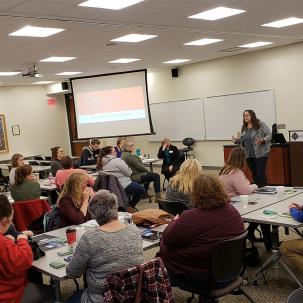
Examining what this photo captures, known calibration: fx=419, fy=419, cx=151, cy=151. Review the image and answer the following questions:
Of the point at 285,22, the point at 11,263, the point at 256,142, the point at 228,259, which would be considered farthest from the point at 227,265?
the point at 285,22

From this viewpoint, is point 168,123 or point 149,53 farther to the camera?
point 168,123

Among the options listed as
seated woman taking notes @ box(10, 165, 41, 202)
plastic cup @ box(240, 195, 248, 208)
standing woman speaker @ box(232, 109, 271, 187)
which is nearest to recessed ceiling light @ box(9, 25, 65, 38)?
seated woman taking notes @ box(10, 165, 41, 202)

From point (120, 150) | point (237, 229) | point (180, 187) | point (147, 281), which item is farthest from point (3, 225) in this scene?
point (120, 150)

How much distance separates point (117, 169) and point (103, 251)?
4.09 m

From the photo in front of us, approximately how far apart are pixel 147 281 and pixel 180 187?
73.6 inches

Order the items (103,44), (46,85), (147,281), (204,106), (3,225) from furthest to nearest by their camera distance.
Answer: (46,85)
(204,106)
(103,44)
(3,225)
(147,281)

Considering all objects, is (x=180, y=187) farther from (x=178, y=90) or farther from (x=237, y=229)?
(x=178, y=90)

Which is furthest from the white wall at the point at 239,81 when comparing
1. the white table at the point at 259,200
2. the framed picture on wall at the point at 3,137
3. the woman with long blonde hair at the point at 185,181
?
the woman with long blonde hair at the point at 185,181

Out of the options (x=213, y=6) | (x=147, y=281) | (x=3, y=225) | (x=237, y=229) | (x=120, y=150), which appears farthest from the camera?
(x=120, y=150)

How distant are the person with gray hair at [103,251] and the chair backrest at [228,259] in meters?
0.52

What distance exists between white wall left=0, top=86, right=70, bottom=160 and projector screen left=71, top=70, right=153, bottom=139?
4023mm

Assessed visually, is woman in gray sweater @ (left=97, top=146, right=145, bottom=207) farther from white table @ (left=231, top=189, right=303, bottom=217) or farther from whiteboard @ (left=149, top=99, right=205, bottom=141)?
whiteboard @ (left=149, top=99, right=205, bottom=141)

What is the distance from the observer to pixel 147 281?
2.13m

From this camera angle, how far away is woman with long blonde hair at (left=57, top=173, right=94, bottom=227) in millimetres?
3723
